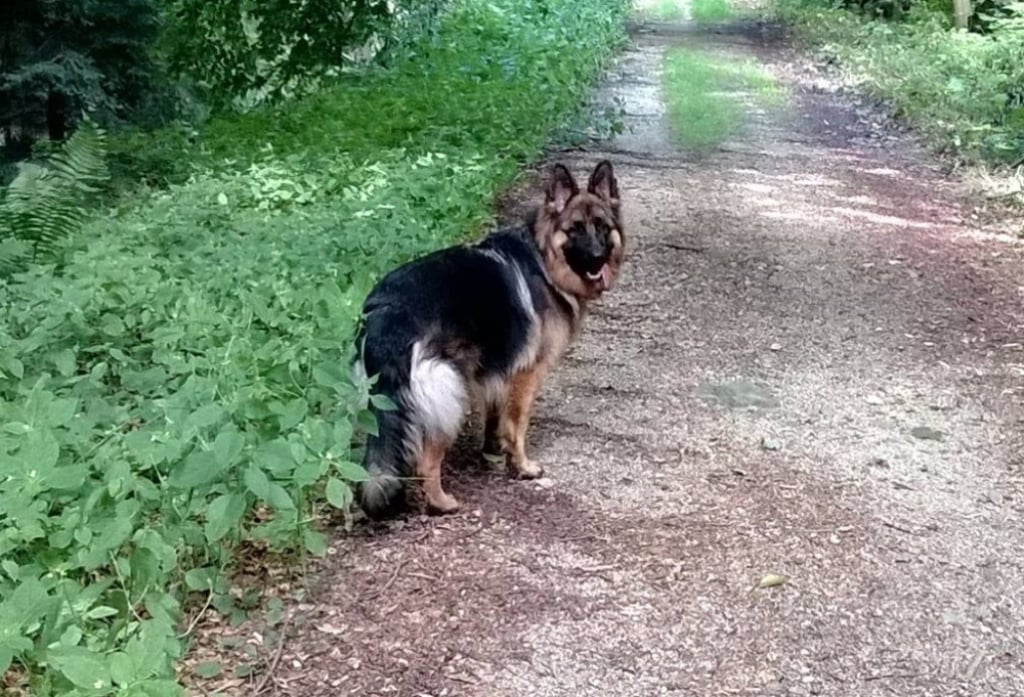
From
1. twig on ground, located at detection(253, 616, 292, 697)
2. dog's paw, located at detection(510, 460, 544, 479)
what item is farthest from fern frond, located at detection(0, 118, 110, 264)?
twig on ground, located at detection(253, 616, 292, 697)

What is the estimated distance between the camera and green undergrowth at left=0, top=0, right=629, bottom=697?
318 centimetres

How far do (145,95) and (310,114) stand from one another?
1.74 meters

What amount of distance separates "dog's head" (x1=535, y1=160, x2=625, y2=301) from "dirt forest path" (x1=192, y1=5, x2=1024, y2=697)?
80 centimetres

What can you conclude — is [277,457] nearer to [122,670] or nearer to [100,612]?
[100,612]

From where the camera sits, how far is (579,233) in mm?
4973

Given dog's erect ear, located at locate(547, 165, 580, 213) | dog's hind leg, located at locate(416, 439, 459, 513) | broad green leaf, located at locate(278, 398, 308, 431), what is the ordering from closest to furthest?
broad green leaf, located at locate(278, 398, 308, 431) < dog's hind leg, located at locate(416, 439, 459, 513) < dog's erect ear, located at locate(547, 165, 580, 213)

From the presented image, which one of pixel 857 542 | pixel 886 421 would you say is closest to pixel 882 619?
pixel 857 542

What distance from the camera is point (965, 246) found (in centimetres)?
872

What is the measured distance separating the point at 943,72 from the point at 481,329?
42.4 ft

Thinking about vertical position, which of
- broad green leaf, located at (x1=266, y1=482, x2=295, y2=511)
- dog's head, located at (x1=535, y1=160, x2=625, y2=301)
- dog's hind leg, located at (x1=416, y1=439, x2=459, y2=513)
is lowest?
dog's hind leg, located at (x1=416, y1=439, x2=459, y2=513)

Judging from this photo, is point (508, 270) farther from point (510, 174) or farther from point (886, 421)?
point (510, 174)

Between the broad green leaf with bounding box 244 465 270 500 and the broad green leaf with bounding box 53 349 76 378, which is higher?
the broad green leaf with bounding box 244 465 270 500

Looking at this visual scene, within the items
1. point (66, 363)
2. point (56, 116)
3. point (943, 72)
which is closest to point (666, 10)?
point (943, 72)

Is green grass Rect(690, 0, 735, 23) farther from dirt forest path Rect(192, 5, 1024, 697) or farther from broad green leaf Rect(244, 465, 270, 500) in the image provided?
broad green leaf Rect(244, 465, 270, 500)
